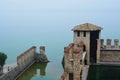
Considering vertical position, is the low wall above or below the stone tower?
below

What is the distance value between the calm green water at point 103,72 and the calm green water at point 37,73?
3083 mm

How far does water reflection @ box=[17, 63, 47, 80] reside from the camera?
2273cm

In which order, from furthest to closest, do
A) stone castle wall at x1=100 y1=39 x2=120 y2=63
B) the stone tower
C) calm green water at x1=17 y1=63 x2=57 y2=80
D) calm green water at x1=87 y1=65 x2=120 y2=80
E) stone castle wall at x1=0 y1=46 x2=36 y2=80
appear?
1. stone castle wall at x1=100 y1=39 x2=120 y2=63
2. the stone tower
3. calm green water at x1=17 y1=63 x2=57 y2=80
4. calm green water at x1=87 y1=65 x2=120 y2=80
5. stone castle wall at x1=0 y1=46 x2=36 y2=80

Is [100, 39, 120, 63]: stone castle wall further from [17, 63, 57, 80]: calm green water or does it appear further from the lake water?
[17, 63, 57, 80]: calm green water

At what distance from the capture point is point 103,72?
23156 millimetres

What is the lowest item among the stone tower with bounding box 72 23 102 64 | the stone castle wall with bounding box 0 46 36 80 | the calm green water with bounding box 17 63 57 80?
the calm green water with bounding box 17 63 57 80

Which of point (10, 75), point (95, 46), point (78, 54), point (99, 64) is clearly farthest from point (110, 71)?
point (10, 75)

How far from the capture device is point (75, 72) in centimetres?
1759

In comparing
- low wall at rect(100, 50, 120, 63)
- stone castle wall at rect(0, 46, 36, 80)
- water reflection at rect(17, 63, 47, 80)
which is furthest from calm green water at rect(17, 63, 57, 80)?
low wall at rect(100, 50, 120, 63)

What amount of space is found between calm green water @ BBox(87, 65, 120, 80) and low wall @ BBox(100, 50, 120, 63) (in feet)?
3.96

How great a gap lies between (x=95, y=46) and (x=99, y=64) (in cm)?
203

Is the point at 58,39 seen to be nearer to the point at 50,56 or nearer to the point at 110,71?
the point at 50,56

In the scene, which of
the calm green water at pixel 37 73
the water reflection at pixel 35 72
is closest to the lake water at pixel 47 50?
the calm green water at pixel 37 73

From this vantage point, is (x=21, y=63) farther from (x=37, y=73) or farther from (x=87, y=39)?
(x=87, y=39)
